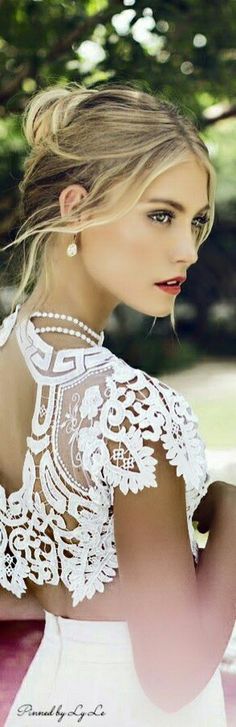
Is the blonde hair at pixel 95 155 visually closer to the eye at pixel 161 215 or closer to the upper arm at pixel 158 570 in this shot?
the eye at pixel 161 215

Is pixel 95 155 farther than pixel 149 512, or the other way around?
pixel 95 155

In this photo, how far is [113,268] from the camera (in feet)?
3.50

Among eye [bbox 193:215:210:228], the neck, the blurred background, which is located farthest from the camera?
the blurred background

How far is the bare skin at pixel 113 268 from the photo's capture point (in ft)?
3.34

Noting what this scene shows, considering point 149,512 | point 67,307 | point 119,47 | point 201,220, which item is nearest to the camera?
point 149,512

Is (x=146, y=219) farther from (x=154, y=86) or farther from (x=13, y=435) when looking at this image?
(x=154, y=86)

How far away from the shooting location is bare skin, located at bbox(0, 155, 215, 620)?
3.34 feet

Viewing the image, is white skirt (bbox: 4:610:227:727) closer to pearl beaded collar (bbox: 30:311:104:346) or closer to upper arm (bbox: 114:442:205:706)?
upper arm (bbox: 114:442:205:706)

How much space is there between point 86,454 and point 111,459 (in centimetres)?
2

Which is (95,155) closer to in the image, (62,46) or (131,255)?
(131,255)

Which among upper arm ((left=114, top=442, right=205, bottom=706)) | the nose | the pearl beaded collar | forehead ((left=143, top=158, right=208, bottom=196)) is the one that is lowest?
upper arm ((left=114, top=442, right=205, bottom=706))

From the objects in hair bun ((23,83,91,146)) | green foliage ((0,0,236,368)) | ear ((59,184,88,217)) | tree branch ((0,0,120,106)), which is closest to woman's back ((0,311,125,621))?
ear ((59,184,88,217))

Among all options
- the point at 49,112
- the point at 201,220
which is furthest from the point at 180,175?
the point at 49,112

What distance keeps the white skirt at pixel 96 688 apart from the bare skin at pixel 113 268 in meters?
0.02
